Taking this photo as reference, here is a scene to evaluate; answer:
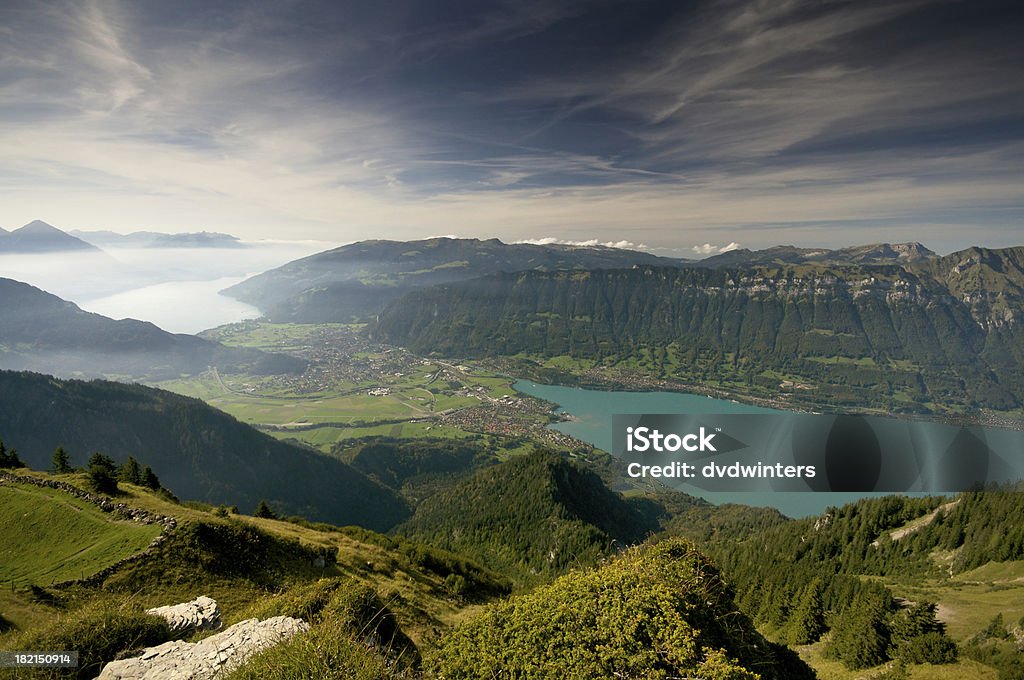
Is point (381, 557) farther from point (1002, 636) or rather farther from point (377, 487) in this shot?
point (377, 487)

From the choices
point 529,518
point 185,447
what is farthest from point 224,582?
point 185,447

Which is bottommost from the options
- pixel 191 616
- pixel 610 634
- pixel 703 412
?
pixel 703 412

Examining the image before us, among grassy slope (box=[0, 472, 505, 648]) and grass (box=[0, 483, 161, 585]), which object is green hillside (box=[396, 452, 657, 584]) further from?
grass (box=[0, 483, 161, 585])

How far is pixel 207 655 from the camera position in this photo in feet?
31.5

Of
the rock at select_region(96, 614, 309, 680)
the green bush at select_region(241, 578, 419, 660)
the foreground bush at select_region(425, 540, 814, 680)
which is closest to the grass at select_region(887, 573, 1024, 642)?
the foreground bush at select_region(425, 540, 814, 680)

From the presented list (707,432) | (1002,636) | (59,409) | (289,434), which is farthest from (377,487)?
(1002,636)

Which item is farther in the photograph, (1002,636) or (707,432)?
(707,432)

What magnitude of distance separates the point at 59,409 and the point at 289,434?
6100cm

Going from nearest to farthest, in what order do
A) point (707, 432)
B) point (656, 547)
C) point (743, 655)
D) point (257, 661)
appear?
point (257, 661), point (743, 655), point (656, 547), point (707, 432)

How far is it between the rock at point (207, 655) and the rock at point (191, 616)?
223cm

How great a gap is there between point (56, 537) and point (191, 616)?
42.2ft

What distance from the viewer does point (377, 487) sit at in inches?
4638

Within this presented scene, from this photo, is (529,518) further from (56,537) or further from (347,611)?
(347,611)

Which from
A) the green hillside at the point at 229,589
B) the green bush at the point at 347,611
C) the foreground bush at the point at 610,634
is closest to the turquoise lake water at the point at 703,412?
the green hillside at the point at 229,589
